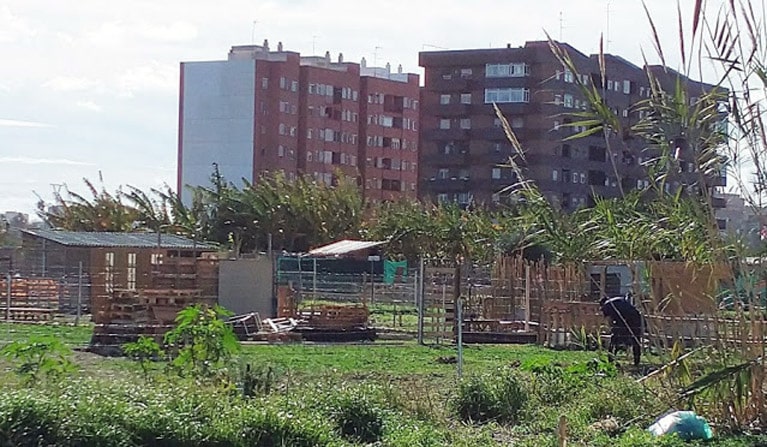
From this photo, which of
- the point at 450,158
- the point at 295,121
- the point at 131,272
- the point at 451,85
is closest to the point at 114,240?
the point at 131,272

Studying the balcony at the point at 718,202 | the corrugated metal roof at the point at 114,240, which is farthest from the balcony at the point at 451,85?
the balcony at the point at 718,202

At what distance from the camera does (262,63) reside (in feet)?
326

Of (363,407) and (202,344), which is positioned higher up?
(202,344)

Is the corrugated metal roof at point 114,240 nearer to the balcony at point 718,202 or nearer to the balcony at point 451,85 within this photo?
the balcony at point 718,202

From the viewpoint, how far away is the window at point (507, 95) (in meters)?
87.2

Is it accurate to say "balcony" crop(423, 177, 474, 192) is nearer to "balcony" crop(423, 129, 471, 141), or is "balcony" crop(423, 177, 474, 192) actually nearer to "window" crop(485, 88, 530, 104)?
"balcony" crop(423, 129, 471, 141)

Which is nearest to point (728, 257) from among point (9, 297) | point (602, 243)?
point (602, 243)

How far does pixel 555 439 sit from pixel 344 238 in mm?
51936

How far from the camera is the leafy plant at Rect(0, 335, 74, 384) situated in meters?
11.6

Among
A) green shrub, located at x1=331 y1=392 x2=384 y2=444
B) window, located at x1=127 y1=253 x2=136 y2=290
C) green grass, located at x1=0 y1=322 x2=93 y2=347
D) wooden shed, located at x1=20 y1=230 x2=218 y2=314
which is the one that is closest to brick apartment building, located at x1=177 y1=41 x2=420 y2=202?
wooden shed, located at x1=20 y1=230 x2=218 y2=314

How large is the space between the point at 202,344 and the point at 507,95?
3043 inches

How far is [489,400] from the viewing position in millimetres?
13539

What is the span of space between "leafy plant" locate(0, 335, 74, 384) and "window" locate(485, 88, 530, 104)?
251 feet

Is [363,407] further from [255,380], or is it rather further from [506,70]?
[506,70]
